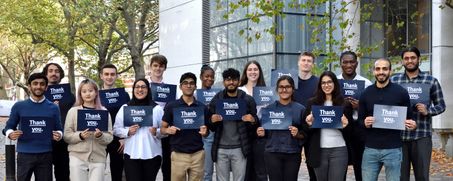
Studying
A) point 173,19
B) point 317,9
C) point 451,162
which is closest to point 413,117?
point 451,162

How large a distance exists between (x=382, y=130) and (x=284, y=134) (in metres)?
1.18

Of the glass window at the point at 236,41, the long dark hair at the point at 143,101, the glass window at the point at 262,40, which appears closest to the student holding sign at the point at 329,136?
the long dark hair at the point at 143,101

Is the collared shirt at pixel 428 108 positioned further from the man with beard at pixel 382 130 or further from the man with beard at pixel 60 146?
the man with beard at pixel 60 146

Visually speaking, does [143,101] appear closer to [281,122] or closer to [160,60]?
[160,60]

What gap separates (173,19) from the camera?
31641 mm

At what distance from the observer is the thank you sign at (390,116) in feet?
24.1

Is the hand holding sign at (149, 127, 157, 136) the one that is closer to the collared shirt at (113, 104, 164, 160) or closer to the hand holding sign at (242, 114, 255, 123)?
the collared shirt at (113, 104, 164, 160)

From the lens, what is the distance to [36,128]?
25.2 ft

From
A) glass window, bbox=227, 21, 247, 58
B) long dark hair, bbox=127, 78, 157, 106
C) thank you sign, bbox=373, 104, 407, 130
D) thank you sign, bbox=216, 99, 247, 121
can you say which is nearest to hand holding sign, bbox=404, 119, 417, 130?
A: thank you sign, bbox=373, 104, 407, 130

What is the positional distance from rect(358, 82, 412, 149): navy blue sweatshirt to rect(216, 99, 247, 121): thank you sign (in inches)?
58.1

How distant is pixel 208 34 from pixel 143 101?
21.5 metres

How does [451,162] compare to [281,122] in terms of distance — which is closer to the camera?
[281,122]

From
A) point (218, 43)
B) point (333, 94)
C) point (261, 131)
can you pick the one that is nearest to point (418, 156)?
point (333, 94)

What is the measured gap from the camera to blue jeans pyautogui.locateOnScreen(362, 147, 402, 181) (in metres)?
7.51
